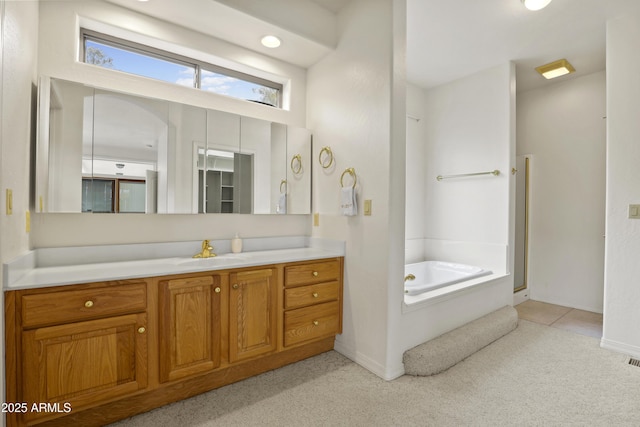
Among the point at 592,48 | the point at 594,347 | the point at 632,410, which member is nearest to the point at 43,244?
the point at 632,410

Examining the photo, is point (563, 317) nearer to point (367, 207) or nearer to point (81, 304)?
point (367, 207)

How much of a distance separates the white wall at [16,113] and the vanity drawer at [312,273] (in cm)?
142

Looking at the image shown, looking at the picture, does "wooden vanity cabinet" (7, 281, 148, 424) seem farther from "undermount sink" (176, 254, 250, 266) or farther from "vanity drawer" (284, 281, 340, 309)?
"vanity drawer" (284, 281, 340, 309)

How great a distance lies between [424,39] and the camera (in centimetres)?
279

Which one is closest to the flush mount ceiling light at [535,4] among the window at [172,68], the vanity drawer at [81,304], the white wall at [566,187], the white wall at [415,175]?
the white wall at [415,175]

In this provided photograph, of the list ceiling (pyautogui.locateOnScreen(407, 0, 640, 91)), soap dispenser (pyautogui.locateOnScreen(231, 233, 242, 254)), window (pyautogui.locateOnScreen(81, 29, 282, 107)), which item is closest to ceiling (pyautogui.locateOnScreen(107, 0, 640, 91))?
ceiling (pyautogui.locateOnScreen(407, 0, 640, 91))

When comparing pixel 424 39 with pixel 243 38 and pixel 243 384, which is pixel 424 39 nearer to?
pixel 243 38

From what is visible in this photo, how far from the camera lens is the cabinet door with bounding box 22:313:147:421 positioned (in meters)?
1.34

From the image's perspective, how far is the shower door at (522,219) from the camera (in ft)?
12.5

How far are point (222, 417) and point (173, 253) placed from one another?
1.09m

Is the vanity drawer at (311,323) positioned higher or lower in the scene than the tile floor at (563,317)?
higher

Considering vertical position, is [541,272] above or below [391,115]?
below

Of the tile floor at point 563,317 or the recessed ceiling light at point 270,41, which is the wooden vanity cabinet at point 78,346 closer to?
the recessed ceiling light at point 270,41

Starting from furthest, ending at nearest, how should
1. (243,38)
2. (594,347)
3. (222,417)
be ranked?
(594,347) < (243,38) < (222,417)
